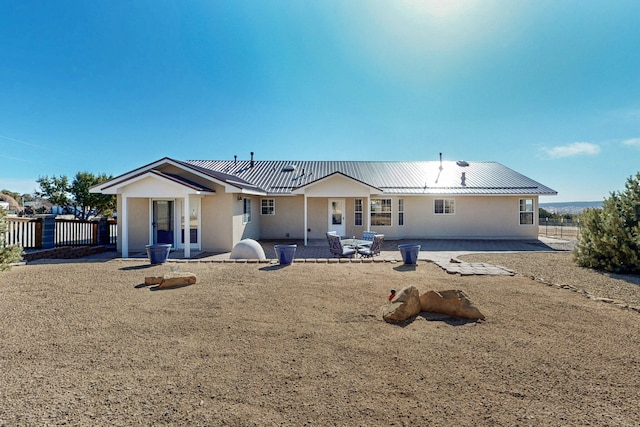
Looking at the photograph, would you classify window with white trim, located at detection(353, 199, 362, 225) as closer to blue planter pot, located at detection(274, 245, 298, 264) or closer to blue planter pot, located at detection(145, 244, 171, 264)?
blue planter pot, located at detection(274, 245, 298, 264)

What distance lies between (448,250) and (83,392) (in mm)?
13219

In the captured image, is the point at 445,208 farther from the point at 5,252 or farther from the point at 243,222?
the point at 5,252

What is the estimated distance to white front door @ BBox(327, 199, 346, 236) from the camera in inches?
680

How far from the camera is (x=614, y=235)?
8.63 meters

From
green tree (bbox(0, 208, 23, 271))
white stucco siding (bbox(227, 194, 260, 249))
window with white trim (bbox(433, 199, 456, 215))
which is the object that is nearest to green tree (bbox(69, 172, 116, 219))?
white stucco siding (bbox(227, 194, 260, 249))

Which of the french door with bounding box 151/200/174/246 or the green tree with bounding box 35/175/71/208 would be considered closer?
the french door with bounding box 151/200/174/246

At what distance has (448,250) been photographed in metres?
13.5

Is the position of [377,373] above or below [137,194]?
below

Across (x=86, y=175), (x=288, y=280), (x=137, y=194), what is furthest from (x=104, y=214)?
(x=288, y=280)

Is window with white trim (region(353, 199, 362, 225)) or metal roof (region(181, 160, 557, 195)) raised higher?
metal roof (region(181, 160, 557, 195))

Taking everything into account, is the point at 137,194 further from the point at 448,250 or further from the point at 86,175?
the point at 86,175

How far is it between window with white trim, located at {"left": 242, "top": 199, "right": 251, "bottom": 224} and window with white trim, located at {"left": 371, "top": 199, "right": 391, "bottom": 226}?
22.2 feet

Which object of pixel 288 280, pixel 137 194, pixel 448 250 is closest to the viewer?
pixel 288 280

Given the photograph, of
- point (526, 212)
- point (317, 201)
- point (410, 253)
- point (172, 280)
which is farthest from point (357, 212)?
point (172, 280)
